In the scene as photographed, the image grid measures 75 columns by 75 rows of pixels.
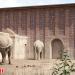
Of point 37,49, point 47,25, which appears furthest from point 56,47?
point 37,49

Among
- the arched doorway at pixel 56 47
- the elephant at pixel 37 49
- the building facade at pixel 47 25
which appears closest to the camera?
the elephant at pixel 37 49

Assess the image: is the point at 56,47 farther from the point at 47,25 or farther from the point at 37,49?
the point at 37,49

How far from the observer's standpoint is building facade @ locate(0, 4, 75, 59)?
28250mm

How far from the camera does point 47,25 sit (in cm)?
2934

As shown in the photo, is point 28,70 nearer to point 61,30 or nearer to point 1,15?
point 61,30

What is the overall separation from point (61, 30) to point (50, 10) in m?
2.04

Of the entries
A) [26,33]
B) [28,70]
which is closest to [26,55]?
[26,33]

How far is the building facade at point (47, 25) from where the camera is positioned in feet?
92.7

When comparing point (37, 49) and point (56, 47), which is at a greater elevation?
point (56, 47)

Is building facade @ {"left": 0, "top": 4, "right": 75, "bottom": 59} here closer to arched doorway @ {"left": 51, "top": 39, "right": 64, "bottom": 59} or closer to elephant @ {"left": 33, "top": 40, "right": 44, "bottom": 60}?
arched doorway @ {"left": 51, "top": 39, "right": 64, "bottom": 59}

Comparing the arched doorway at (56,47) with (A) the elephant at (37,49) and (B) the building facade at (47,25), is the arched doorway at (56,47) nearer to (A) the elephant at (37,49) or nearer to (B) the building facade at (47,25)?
(B) the building facade at (47,25)

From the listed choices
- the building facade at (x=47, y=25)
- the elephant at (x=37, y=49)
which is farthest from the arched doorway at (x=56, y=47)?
the elephant at (x=37, y=49)

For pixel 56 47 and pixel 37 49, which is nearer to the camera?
pixel 37 49

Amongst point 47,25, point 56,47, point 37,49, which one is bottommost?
point 37,49
